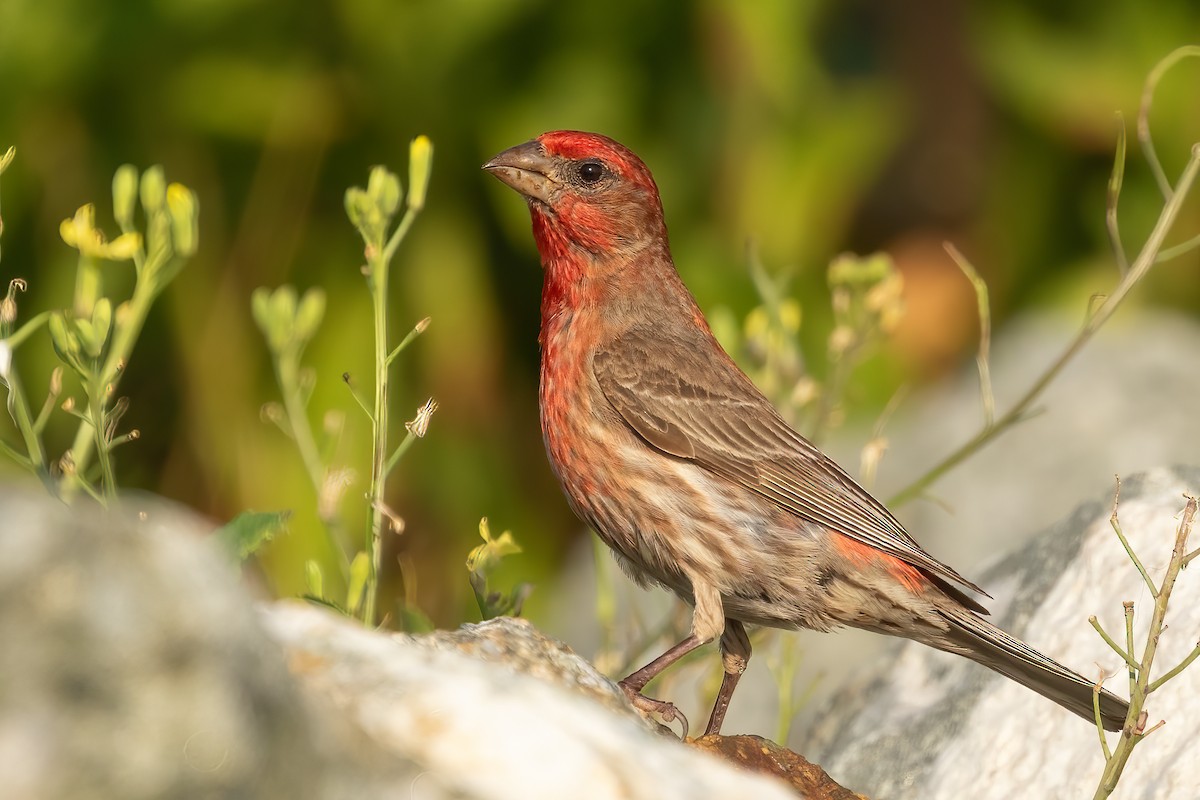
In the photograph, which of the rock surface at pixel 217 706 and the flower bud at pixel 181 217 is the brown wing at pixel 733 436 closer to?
the flower bud at pixel 181 217

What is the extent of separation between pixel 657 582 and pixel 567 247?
1.13 meters

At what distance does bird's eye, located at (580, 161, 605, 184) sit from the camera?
4.64 meters

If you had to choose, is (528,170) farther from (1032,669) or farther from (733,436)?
(1032,669)

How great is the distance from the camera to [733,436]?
4352 mm

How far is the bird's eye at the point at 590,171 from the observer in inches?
183

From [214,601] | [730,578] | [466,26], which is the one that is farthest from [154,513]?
[466,26]

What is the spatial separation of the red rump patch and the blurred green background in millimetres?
2257

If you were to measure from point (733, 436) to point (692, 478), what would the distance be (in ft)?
0.76

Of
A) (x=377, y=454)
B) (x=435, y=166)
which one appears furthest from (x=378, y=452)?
(x=435, y=166)

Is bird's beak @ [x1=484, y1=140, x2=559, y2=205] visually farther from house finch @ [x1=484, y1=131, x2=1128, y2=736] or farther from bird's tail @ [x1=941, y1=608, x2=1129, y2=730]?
bird's tail @ [x1=941, y1=608, x2=1129, y2=730]

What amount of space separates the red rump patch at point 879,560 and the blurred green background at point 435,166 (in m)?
2.26

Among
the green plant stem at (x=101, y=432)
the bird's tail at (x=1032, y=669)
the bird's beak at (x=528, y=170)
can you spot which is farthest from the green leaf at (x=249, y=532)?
the bird's beak at (x=528, y=170)

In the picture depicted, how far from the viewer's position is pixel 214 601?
1656 mm

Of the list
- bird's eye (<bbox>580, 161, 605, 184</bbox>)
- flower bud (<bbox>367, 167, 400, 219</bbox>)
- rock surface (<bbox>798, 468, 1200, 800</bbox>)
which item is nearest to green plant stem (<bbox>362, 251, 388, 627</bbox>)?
flower bud (<bbox>367, 167, 400, 219</bbox>)
